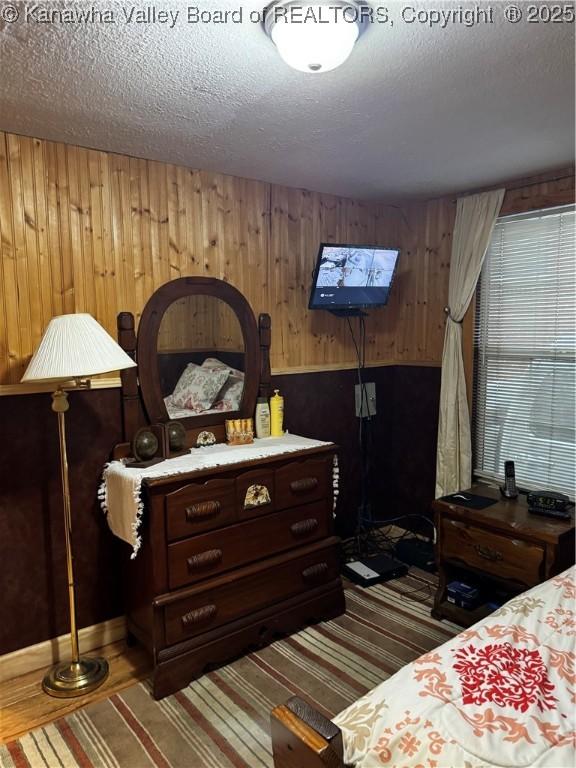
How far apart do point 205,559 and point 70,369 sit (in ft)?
3.40

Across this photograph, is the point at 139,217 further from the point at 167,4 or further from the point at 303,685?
the point at 303,685

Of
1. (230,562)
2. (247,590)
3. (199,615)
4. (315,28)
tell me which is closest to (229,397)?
(230,562)

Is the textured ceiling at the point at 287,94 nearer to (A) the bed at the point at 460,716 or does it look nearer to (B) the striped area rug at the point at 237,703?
(A) the bed at the point at 460,716

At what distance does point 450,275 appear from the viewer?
3.39 m

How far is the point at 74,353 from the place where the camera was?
2.08 meters

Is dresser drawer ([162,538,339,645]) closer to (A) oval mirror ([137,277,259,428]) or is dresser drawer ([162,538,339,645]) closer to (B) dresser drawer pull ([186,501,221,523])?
(B) dresser drawer pull ([186,501,221,523])

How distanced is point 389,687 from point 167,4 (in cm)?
181

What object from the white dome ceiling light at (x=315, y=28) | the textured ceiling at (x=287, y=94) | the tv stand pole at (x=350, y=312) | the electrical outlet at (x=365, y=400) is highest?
the textured ceiling at (x=287, y=94)

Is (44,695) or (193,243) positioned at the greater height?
(193,243)

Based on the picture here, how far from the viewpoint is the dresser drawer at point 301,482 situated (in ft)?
8.77

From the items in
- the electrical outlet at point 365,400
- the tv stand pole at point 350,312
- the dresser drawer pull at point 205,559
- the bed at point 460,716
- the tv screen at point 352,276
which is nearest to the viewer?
the bed at point 460,716

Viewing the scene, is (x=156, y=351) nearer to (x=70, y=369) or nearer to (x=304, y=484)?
(x=70, y=369)

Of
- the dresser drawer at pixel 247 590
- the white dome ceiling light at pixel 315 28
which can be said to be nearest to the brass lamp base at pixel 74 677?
the dresser drawer at pixel 247 590

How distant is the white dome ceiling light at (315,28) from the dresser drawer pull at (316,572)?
2.28m
